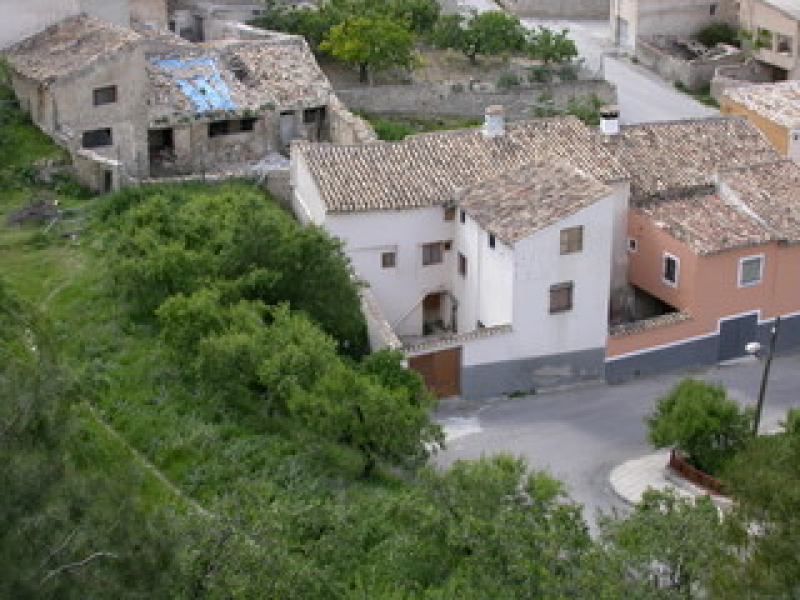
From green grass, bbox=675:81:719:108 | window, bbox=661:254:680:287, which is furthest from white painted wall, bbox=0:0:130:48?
green grass, bbox=675:81:719:108

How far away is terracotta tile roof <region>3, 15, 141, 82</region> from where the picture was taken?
45344mm

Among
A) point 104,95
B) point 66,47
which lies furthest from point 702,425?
point 66,47

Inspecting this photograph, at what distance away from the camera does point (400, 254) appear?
130 feet

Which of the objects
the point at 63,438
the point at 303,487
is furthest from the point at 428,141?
the point at 63,438

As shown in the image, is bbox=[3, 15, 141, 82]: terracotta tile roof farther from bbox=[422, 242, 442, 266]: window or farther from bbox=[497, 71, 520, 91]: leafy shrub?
bbox=[497, 71, 520, 91]: leafy shrub

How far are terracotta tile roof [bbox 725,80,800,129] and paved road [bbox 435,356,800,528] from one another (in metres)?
10.1

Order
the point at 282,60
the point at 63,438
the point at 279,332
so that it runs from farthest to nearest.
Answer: the point at 282,60 → the point at 279,332 → the point at 63,438

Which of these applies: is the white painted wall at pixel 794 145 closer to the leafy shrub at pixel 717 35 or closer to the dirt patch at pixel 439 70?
the dirt patch at pixel 439 70

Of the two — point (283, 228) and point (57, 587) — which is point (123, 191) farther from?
point (57, 587)

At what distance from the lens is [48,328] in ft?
103

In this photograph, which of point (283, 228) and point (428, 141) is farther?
point (428, 141)

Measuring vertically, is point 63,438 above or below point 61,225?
above

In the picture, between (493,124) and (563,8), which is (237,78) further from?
(563,8)

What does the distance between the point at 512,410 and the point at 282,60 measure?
18.0 metres
